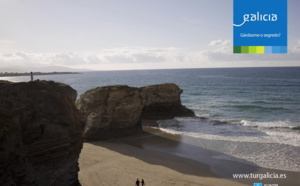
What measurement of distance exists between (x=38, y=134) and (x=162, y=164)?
10378mm

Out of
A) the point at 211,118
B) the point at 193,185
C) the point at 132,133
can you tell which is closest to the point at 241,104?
the point at 211,118

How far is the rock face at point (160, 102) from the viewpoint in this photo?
35.8 meters

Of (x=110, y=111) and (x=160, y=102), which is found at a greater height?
(x=110, y=111)

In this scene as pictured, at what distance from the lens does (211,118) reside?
35906 mm

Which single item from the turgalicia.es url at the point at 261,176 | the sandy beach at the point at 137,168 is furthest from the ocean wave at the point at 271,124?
the sandy beach at the point at 137,168

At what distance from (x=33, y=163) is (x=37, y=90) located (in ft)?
10.4

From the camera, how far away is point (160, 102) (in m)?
36.2

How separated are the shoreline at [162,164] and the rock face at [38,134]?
4.34 m

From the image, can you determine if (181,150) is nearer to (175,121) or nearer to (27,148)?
(175,121)

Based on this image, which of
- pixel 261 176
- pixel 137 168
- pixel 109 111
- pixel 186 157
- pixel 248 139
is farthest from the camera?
pixel 109 111

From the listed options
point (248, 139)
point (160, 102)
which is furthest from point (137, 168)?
point (160, 102)

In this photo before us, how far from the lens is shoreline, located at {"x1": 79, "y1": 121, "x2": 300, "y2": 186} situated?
50.3 ft

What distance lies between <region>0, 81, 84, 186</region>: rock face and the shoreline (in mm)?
4340

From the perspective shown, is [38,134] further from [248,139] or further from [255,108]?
[255,108]
